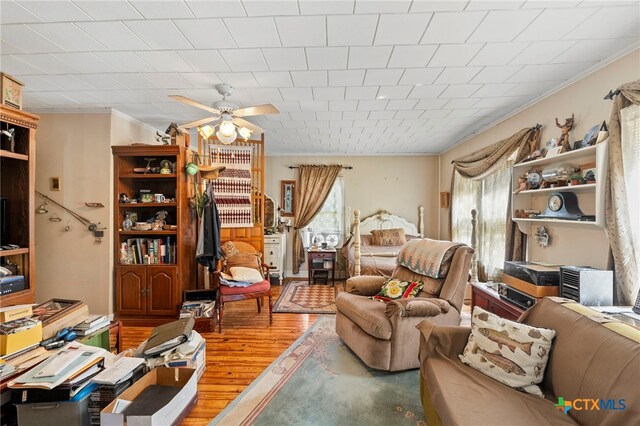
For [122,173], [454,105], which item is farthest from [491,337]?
[122,173]

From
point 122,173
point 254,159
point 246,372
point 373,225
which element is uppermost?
point 254,159

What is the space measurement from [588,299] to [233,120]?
3.32m

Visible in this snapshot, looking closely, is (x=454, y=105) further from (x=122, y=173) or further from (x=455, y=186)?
(x=122, y=173)

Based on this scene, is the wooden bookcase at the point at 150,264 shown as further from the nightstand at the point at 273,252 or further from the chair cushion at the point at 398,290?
the chair cushion at the point at 398,290

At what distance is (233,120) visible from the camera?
9.12 ft

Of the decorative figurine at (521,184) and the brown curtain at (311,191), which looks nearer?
the decorative figurine at (521,184)

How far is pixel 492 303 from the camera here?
8.90 feet

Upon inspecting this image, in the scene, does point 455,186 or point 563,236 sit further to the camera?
point 455,186

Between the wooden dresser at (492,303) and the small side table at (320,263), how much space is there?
260cm

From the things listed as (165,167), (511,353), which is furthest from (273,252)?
(511,353)

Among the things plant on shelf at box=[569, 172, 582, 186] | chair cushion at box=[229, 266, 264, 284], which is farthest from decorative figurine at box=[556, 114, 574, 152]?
chair cushion at box=[229, 266, 264, 284]

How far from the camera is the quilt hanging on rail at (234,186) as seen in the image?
405 cm

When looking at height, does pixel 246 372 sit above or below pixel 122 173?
below

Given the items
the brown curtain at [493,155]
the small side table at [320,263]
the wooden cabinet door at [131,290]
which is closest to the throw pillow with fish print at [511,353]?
the brown curtain at [493,155]
